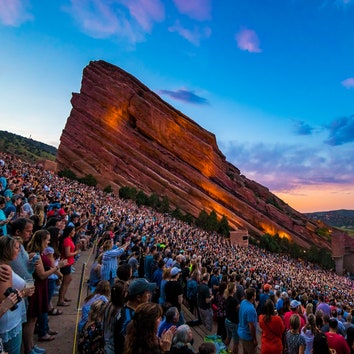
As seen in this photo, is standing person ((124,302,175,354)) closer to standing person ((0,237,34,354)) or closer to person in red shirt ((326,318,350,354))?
standing person ((0,237,34,354))

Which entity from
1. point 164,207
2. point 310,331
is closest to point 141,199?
point 164,207

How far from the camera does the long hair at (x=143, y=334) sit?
2.70 metres

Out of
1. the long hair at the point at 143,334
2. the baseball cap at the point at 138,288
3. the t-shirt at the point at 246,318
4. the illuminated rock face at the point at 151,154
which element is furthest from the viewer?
the illuminated rock face at the point at 151,154

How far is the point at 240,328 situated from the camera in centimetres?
596

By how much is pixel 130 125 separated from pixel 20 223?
2899 inches

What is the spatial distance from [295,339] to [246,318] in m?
0.95

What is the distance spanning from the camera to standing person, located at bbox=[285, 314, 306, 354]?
5254 mm

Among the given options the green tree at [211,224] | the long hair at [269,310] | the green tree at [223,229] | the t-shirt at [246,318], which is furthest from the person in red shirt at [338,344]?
the green tree at [223,229]

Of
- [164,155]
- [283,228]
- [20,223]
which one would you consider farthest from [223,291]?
[283,228]

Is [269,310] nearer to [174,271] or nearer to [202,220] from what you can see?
[174,271]

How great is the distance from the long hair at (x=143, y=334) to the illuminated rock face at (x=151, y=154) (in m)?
59.1

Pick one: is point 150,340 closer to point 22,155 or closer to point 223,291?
point 223,291

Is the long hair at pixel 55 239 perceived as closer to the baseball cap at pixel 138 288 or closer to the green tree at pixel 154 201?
the baseball cap at pixel 138 288

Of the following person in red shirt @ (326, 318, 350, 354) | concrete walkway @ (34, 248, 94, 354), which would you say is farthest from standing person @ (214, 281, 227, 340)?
concrete walkway @ (34, 248, 94, 354)
